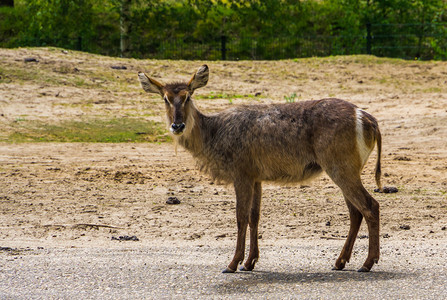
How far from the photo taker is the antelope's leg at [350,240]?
7.56 metres

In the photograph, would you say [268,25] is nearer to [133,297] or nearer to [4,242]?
[4,242]

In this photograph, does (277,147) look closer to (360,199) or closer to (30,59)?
(360,199)

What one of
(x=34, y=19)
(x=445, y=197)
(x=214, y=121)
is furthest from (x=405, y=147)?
(x=34, y=19)

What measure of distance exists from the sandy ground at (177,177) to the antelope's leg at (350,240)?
279 mm

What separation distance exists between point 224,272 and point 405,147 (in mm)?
8866

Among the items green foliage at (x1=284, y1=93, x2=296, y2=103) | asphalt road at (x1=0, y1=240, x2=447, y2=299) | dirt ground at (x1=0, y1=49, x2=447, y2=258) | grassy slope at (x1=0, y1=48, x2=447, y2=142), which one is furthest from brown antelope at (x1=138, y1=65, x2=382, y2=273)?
green foliage at (x1=284, y1=93, x2=296, y2=103)

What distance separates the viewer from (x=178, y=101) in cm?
791

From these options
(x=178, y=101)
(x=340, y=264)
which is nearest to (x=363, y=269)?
(x=340, y=264)

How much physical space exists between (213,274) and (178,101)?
2.03m

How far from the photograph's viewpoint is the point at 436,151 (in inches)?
575

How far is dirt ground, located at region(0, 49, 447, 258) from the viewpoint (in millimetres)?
9992

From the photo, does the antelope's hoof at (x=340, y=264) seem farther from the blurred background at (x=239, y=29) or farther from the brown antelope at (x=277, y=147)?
the blurred background at (x=239, y=29)

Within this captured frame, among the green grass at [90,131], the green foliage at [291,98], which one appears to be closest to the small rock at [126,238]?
the green grass at [90,131]

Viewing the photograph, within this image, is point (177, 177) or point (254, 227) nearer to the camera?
point (254, 227)
